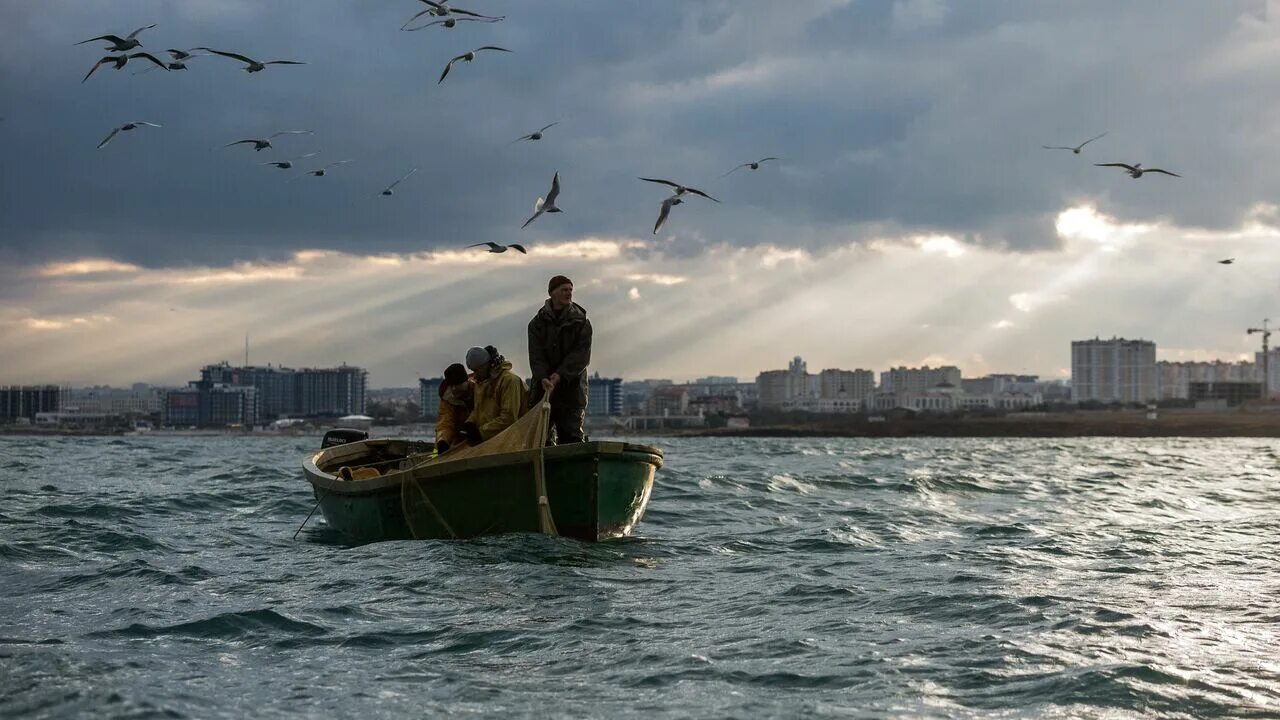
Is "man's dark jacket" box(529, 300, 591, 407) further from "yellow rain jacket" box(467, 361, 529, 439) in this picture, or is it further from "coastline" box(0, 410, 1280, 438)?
"coastline" box(0, 410, 1280, 438)

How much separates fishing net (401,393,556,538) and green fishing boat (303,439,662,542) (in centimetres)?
1

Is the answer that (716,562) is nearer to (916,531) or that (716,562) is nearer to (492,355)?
(492,355)

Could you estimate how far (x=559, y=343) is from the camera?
13.4 metres

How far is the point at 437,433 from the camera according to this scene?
14.3 m

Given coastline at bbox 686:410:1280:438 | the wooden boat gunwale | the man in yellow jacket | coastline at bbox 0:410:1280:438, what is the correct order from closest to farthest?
1. the wooden boat gunwale
2. the man in yellow jacket
3. coastline at bbox 686:410:1280:438
4. coastline at bbox 0:410:1280:438

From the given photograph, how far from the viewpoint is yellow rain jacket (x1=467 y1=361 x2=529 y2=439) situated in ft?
44.0

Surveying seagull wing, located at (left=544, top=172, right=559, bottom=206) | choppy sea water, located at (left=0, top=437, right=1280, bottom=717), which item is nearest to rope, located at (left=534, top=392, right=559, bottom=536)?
choppy sea water, located at (left=0, top=437, right=1280, bottom=717)

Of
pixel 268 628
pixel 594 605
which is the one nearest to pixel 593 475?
pixel 594 605

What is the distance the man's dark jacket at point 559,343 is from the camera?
13203 mm

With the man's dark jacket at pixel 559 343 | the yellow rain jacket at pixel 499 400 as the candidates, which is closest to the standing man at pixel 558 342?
the man's dark jacket at pixel 559 343

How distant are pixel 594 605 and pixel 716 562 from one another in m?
3.31

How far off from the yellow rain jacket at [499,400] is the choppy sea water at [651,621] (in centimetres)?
133

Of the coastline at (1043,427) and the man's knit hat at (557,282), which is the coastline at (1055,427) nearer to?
the coastline at (1043,427)

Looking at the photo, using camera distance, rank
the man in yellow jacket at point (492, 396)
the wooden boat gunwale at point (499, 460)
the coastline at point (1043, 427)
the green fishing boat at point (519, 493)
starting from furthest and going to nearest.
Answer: the coastline at point (1043, 427) < the man in yellow jacket at point (492, 396) < the green fishing boat at point (519, 493) < the wooden boat gunwale at point (499, 460)
